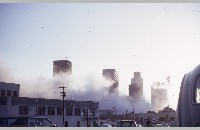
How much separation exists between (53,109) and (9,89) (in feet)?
26.2

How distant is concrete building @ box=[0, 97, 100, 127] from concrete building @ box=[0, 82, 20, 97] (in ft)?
18.0

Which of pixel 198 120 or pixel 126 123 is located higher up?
pixel 198 120

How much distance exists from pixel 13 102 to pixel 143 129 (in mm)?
39857

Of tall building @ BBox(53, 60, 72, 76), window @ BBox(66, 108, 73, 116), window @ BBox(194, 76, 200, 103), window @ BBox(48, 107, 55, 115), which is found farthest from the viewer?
tall building @ BBox(53, 60, 72, 76)

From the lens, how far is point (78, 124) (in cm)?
4944

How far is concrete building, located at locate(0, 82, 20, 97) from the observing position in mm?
46356

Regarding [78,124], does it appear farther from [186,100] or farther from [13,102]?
[186,100]

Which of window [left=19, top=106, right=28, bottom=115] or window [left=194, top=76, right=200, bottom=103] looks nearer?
window [left=194, top=76, right=200, bottom=103]

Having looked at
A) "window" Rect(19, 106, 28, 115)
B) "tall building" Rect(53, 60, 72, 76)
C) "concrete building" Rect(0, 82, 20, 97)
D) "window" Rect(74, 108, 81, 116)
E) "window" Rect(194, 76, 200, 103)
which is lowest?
"window" Rect(74, 108, 81, 116)

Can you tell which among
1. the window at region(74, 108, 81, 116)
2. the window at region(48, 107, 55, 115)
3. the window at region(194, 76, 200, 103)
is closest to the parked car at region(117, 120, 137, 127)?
the window at region(194, 76, 200, 103)

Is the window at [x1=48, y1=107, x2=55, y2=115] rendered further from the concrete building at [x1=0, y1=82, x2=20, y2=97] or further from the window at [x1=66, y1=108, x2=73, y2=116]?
the concrete building at [x1=0, y1=82, x2=20, y2=97]

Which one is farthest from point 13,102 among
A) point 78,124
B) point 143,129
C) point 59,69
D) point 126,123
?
point 59,69

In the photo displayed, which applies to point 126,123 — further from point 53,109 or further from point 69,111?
point 69,111

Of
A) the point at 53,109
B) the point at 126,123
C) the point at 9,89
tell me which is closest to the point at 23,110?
the point at 53,109
